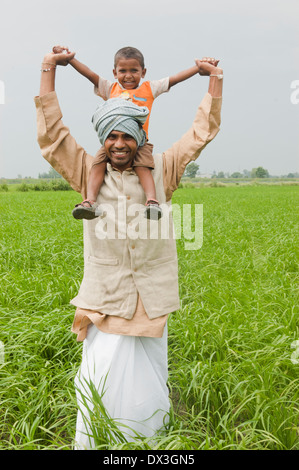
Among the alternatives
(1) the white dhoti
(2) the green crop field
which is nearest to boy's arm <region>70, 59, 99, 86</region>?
(1) the white dhoti

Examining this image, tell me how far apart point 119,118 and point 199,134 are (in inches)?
13.6

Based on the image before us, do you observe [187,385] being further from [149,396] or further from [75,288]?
[75,288]

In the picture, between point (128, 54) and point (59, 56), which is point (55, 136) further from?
point (128, 54)

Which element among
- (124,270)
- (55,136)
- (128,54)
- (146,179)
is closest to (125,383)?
(124,270)

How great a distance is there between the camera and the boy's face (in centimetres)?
216

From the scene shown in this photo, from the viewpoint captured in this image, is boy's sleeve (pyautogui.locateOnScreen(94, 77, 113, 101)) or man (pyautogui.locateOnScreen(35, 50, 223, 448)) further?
boy's sleeve (pyautogui.locateOnScreen(94, 77, 113, 101))

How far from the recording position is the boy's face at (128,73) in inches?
85.0

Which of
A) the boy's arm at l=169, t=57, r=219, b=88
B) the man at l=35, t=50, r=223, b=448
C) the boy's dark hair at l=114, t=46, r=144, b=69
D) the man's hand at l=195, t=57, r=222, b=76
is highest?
the boy's dark hair at l=114, t=46, r=144, b=69

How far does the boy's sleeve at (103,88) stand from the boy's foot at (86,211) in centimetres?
86

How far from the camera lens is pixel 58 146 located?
1.79m

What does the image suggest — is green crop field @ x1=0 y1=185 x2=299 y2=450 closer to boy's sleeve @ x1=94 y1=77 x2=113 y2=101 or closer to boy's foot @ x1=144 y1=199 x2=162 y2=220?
boy's foot @ x1=144 y1=199 x2=162 y2=220

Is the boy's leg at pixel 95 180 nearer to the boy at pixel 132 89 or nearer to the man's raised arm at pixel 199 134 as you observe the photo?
the boy at pixel 132 89

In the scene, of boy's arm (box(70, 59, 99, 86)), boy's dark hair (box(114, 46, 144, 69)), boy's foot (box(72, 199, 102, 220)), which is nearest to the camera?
boy's foot (box(72, 199, 102, 220))
